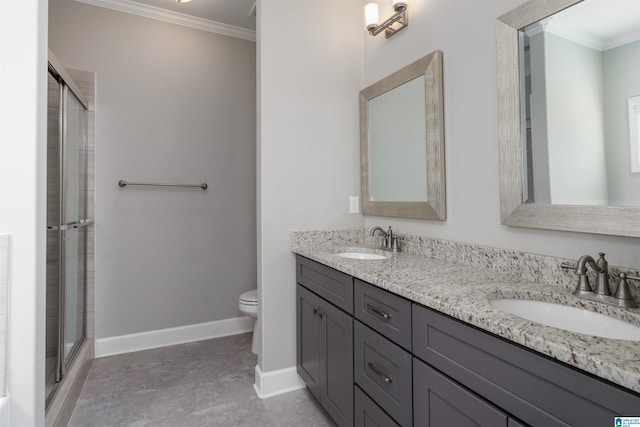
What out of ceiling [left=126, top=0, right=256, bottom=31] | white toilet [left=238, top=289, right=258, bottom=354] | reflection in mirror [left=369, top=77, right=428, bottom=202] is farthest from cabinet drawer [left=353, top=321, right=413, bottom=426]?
ceiling [left=126, top=0, right=256, bottom=31]

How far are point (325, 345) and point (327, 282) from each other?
322mm

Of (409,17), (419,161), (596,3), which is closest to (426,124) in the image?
(419,161)

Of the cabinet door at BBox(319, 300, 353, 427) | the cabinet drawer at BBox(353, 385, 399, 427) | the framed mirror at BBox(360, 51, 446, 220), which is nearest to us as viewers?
the cabinet drawer at BBox(353, 385, 399, 427)

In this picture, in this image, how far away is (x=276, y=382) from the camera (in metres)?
1.96

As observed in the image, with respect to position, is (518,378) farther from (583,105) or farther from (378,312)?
(583,105)

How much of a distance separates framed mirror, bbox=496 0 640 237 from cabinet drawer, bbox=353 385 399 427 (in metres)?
0.87

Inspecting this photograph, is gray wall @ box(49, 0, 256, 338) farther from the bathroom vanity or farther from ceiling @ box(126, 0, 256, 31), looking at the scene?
the bathroom vanity

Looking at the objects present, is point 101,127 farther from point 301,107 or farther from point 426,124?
point 426,124

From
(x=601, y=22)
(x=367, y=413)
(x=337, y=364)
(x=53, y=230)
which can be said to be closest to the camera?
(x=601, y=22)

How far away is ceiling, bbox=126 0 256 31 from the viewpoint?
8.25 feet

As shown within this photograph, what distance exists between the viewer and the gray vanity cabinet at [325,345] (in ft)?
4.75

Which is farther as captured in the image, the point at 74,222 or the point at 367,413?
the point at 74,222

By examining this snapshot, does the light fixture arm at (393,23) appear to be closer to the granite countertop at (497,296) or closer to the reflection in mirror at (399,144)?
the reflection in mirror at (399,144)

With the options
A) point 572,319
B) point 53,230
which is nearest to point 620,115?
point 572,319
